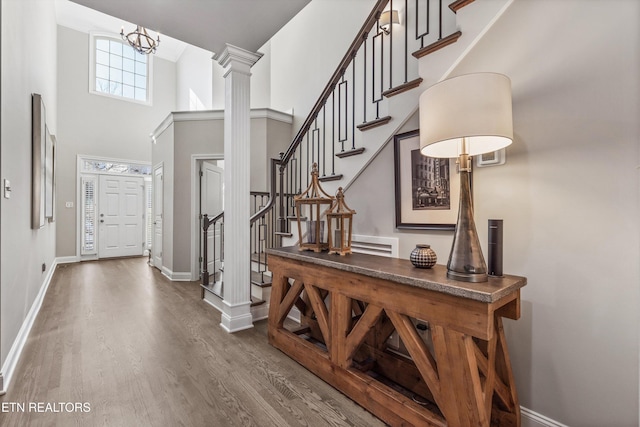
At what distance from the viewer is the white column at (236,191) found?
2742mm

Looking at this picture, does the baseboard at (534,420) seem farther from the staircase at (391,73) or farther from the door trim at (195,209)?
the door trim at (195,209)

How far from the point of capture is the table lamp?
120 cm

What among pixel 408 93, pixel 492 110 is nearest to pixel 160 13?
pixel 408 93

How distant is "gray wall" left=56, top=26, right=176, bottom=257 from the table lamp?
306 inches

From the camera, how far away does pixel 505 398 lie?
139cm

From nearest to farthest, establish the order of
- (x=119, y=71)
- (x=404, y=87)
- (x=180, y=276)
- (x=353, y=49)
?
(x=404, y=87)
(x=353, y=49)
(x=180, y=276)
(x=119, y=71)

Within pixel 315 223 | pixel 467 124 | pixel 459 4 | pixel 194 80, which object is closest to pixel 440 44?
pixel 459 4

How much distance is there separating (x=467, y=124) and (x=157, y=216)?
5879 mm

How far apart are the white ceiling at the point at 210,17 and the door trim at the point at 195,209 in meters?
2.43

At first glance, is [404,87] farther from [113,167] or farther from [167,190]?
[113,167]

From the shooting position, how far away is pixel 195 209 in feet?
16.1

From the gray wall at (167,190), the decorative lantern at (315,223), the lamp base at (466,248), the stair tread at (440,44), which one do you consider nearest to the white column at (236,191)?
the decorative lantern at (315,223)

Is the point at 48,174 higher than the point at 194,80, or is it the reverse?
the point at 194,80

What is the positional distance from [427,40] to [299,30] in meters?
3.12
